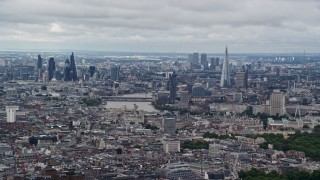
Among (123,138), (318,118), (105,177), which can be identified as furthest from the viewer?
(318,118)

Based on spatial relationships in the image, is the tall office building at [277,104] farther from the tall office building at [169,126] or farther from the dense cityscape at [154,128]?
the tall office building at [169,126]

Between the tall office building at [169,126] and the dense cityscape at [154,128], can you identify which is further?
the tall office building at [169,126]

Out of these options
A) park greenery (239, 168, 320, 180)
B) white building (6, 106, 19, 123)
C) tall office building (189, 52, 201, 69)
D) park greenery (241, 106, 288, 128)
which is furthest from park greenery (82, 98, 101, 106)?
tall office building (189, 52, 201, 69)

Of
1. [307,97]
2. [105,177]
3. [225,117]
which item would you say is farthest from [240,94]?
[105,177]

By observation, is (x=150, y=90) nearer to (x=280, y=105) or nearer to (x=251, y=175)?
(x=280, y=105)

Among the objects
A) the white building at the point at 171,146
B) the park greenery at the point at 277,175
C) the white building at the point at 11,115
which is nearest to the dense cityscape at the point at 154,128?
the white building at the point at 171,146

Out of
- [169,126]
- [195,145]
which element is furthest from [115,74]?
[195,145]
